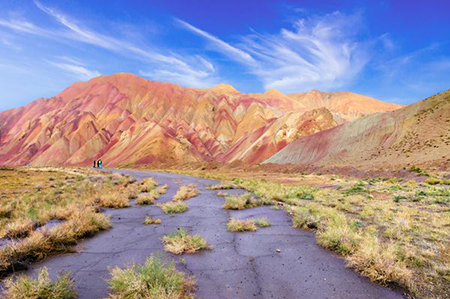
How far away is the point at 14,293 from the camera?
4098 millimetres

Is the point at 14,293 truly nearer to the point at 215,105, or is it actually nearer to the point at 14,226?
the point at 14,226

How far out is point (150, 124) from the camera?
4102 inches

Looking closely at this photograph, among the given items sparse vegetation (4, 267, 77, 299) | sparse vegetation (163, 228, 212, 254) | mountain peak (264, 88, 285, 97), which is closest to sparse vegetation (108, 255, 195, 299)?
sparse vegetation (4, 267, 77, 299)

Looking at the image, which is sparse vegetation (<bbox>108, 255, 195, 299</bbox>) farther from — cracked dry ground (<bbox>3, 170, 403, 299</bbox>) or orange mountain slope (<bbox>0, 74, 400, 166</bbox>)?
orange mountain slope (<bbox>0, 74, 400, 166</bbox>)

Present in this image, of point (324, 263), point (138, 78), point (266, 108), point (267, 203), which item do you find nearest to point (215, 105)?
Result: point (266, 108)

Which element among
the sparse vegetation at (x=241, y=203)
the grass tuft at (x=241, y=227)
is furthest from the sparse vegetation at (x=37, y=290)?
the sparse vegetation at (x=241, y=203)

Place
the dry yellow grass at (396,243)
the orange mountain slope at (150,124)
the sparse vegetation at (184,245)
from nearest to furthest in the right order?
the dry yellow grass at (396,243), the sparse vegetation at (184,245), the orange mountain slope at (150,124)

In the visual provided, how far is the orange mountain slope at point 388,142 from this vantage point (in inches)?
1486

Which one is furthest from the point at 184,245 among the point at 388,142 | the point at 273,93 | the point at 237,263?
the point at 273,93

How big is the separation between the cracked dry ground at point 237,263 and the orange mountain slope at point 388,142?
111 feet

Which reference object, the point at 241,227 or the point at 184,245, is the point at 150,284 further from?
the point at 241,227

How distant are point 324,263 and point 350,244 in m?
1.02

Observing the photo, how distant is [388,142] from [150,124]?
83.4m

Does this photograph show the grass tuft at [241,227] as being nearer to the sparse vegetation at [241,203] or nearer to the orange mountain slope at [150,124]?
the sparse vegetation at [241,203]
